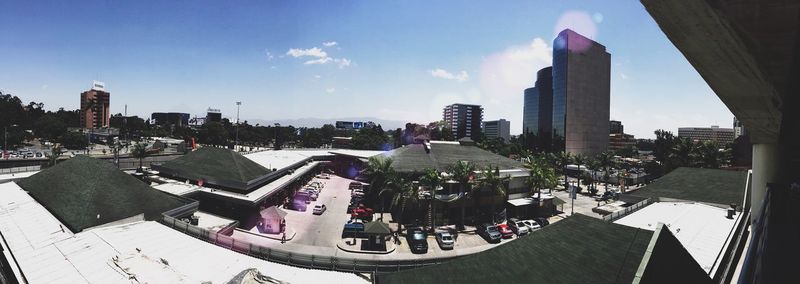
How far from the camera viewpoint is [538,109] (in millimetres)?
168625

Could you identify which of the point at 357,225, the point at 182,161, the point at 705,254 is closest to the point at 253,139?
the point at 182,161

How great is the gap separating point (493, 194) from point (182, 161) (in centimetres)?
3751

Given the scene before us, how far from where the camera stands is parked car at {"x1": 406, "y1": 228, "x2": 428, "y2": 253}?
95.9 feet

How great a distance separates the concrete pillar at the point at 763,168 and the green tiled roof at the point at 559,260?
8457mm

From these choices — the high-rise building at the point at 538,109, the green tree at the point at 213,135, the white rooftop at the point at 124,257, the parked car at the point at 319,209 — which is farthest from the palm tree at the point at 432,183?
the high-rise building at the point at 538,109

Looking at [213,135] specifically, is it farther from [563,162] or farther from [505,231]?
[505,231]

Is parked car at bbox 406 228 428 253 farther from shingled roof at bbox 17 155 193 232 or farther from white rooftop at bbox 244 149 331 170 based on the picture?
white rooftop at bbox 244 149 331 170

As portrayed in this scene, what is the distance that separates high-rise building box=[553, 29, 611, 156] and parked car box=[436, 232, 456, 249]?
114731 millimetres

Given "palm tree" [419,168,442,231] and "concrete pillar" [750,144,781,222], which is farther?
"palm tree" [419,168,442,231]

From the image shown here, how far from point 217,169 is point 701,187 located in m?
49.4

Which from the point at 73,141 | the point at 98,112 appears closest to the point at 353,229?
the point at 73,141

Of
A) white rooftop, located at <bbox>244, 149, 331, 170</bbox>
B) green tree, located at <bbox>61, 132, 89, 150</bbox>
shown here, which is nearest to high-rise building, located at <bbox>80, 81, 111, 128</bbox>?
green tree, located at <bbox>61, 132, 89, 150</bbox>

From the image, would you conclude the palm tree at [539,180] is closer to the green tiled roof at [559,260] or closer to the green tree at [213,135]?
the green tiled roof at [559,260]

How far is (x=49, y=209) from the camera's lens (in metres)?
22.2
